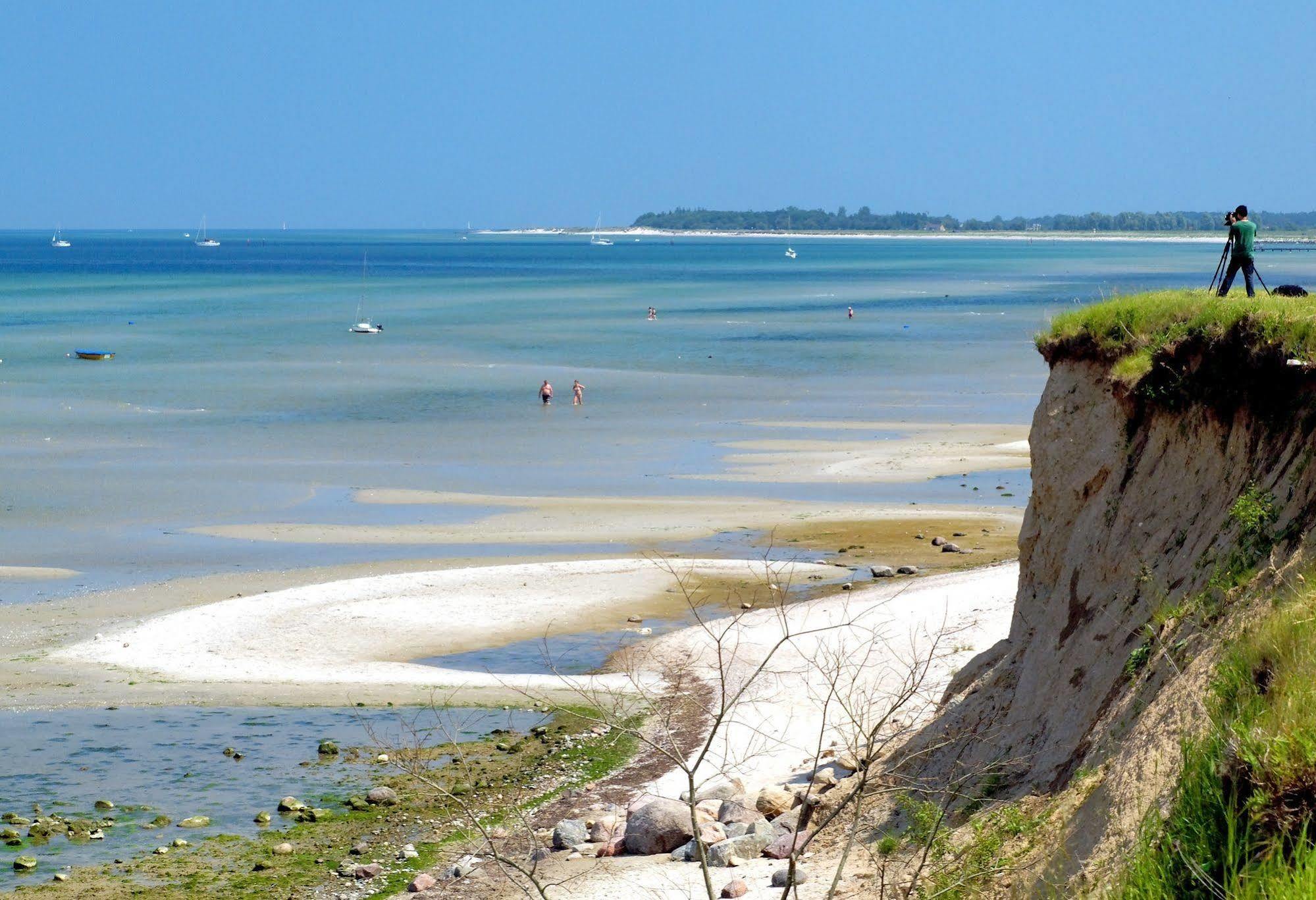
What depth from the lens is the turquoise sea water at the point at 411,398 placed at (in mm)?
34906

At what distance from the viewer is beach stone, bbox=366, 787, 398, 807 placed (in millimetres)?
15992

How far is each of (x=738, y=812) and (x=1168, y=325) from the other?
20.3 feet

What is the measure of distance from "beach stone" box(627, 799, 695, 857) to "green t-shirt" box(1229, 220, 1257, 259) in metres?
8.44

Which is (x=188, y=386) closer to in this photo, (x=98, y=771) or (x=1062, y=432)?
(x=98, y=771)

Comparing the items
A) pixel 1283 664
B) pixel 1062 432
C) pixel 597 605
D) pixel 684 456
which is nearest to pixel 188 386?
pixel 684 456

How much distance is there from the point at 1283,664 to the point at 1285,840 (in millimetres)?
1589

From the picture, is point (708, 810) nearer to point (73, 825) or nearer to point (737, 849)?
point (737, 849)

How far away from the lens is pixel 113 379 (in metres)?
65.2

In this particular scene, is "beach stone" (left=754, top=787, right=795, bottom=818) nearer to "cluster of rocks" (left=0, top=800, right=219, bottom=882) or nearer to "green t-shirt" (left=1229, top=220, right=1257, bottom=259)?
"cluster of rocks" (left=0, top=800, right=219, bottom=882)

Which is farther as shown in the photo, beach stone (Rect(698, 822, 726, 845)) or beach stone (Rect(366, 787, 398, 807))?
beach stone (Rect(366, 787, 398, 807))

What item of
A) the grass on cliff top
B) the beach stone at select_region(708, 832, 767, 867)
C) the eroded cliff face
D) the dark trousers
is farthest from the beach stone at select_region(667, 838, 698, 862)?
the dark trousers

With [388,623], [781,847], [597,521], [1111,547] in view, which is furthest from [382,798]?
[597,521]

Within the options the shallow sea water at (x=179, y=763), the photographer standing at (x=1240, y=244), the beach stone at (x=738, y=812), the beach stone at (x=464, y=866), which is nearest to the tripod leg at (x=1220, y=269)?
the photographer standing at (x=1240, y=244)

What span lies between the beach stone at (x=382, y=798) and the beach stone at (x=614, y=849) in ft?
9.89
